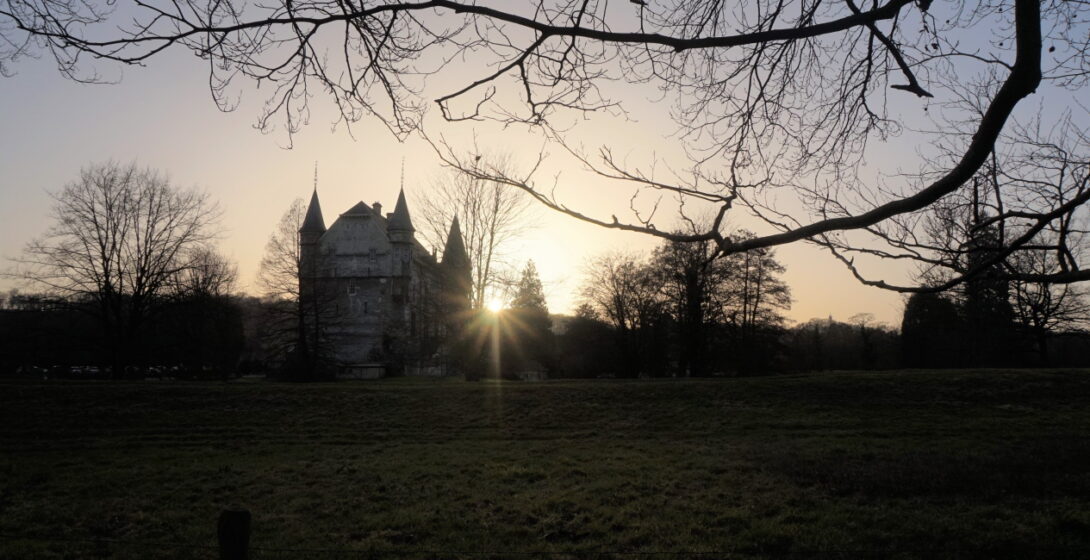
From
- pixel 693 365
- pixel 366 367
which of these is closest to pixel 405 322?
pixel 366 367

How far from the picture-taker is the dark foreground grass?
8.41 metres

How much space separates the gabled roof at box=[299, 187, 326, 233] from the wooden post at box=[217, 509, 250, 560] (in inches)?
2232

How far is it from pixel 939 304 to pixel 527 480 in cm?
3880

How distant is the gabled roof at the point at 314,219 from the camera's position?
191ft

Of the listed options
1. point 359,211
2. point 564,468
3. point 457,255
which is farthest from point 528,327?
point 564,468

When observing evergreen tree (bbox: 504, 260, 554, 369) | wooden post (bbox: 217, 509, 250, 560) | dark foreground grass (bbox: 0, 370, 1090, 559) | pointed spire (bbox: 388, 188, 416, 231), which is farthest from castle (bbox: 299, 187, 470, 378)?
wooden post (bbox: 217, 509, 250, 560)

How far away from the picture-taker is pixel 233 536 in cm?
485

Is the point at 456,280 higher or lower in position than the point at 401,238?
lower

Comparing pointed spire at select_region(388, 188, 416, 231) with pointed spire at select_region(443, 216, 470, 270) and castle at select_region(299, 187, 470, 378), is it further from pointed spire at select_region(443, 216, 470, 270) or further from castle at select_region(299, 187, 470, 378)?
pointed spire at select_region(443, 216, 470, 270)

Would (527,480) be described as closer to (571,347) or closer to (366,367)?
(571,347)

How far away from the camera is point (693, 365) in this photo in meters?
39.8

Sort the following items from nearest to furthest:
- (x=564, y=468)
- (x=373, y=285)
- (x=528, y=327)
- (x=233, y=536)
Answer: (x=233, y=536)
(x=564, y=468)
(x=528, y=327)
(x=373, y=285)

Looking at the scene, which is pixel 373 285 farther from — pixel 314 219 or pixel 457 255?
pixel 457 255

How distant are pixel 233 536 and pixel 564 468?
30.5ft
